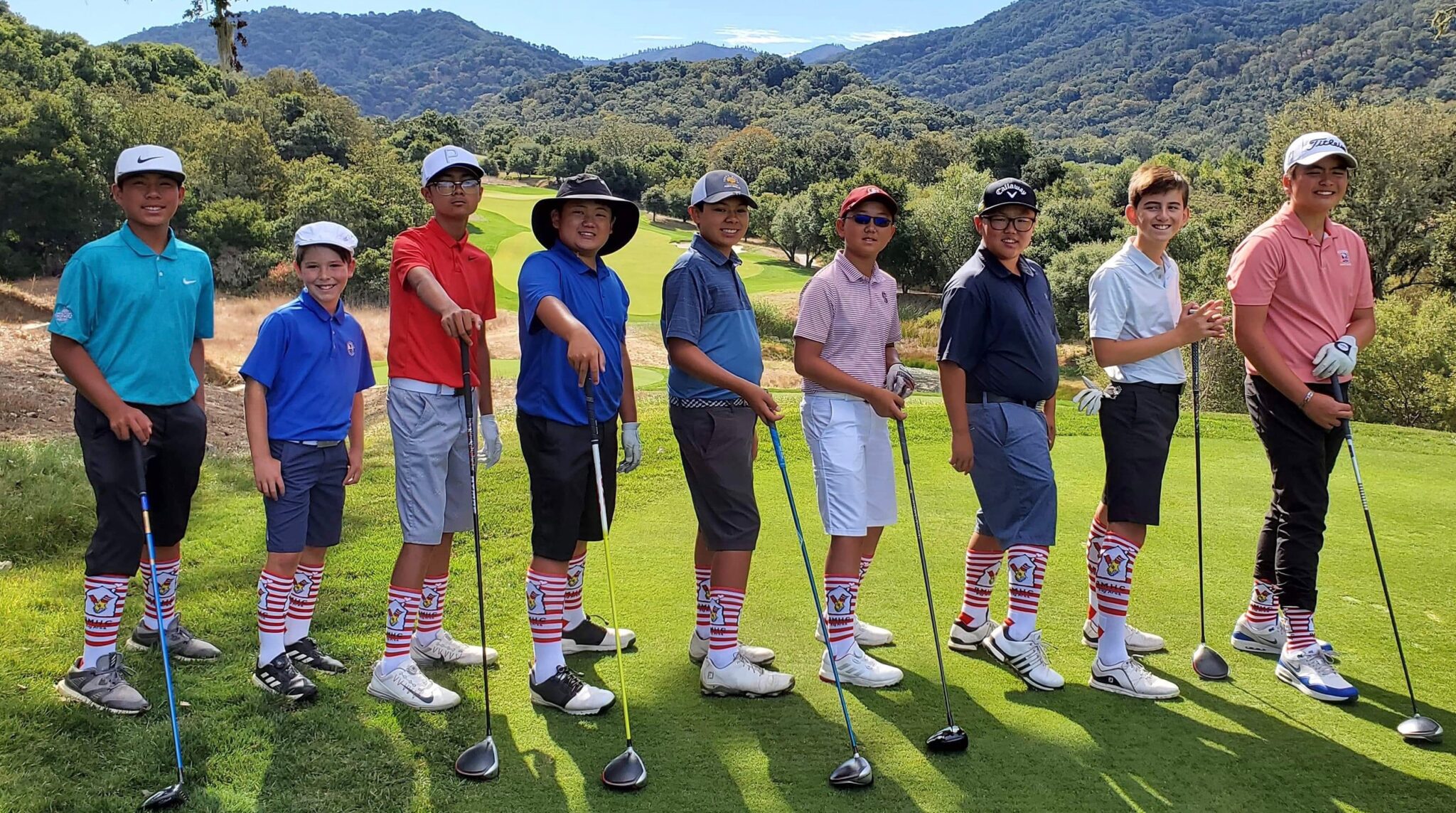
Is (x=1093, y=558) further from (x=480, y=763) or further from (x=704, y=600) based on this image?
(x=480, y=763)

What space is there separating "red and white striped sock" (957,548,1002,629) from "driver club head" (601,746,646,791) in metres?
1.84

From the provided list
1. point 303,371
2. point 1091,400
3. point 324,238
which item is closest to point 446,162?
point 324,238

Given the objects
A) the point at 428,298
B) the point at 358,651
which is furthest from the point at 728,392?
the point at 358,651

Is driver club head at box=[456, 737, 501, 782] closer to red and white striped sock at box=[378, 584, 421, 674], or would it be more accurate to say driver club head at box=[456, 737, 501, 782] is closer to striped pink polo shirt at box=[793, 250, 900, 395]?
red and white striped sock at box=[378, 584, 421, 674]

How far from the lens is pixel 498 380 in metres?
14.6

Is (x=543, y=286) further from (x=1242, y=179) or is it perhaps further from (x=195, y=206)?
(x=195, y=206)

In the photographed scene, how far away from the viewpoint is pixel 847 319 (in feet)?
13.3

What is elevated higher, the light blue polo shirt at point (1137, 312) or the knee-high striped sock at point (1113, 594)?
the light blue polo shirt at point (1137, 312)

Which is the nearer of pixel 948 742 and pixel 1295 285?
pixel 948 742

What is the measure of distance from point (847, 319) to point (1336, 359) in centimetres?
201

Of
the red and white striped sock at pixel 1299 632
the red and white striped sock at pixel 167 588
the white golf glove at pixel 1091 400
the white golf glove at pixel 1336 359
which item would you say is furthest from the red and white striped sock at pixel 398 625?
the white golf glove at pixel 1336 359

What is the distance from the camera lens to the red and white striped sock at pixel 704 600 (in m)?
3.95

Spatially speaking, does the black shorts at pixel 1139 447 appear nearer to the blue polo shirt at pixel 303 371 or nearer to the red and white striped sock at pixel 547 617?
the red and white striped sock at pixel 547 617

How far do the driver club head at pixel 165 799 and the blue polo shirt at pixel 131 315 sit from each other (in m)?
1.58
